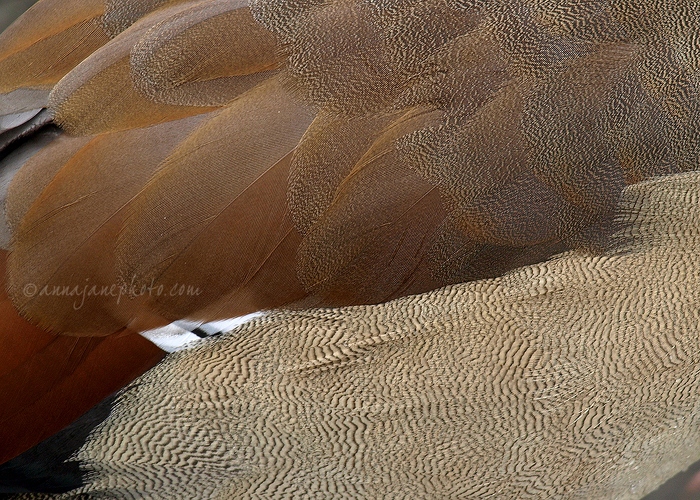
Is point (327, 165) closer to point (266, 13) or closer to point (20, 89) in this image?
point (266, 13)

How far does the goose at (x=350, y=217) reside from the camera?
86cm

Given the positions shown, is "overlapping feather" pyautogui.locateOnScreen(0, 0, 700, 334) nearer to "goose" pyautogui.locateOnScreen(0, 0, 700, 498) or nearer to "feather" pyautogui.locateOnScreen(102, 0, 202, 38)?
"goose" pyautogui.locateOnScreen(0, 0, 700, 498)

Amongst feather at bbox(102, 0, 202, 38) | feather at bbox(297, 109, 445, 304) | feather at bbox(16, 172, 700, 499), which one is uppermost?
feather at bbox(102, 0, 202, 38)

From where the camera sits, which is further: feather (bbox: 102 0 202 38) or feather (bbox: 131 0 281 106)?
feather (bbox: 102 0 202 38)

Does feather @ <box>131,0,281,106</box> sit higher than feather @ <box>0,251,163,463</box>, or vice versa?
feather @ <box>131,0,281,106</box>

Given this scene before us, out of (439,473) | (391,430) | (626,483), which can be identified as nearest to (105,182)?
(391,430)

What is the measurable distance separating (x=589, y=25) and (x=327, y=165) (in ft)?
1.33

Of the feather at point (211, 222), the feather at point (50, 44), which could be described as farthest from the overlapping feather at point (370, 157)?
the feather at point (50, 44)

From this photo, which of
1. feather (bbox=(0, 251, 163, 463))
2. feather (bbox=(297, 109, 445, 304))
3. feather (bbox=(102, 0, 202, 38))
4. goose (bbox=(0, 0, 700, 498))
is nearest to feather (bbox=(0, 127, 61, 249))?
goose (bbox=(0, 0, 700, 498))

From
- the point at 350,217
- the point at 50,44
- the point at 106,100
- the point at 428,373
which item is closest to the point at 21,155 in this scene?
the point at 106,100

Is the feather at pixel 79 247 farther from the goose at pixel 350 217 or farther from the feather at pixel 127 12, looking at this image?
the feather at pixel 127 12

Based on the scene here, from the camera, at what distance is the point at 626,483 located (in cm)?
110

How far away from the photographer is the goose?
2.81ft

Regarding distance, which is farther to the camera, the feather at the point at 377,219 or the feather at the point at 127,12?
the feather at the point at 127,12
